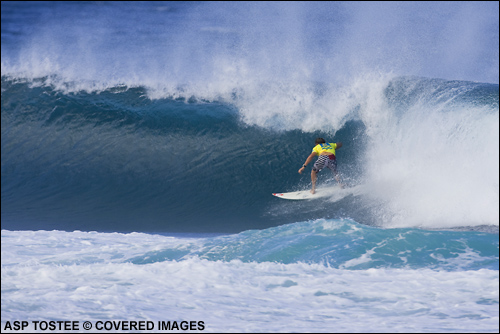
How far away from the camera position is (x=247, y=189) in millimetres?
8445

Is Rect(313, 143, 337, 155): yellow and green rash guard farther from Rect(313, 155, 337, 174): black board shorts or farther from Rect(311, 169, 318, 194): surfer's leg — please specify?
Rect(311, 169, 318, 194): surfer's leg

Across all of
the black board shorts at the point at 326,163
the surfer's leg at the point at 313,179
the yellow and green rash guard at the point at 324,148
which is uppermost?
the yellow and green rash guard at the point at 324,148

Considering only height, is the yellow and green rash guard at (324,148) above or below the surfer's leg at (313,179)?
above

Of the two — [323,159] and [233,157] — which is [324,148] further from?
[233,157]

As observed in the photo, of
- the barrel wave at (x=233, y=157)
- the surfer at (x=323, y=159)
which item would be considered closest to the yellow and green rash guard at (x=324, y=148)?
the surfer at (x=323, y=159)

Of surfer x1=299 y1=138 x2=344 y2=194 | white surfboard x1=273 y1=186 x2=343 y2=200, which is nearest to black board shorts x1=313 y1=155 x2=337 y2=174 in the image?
surfer x1=299 y1=138 x2=344 y2=194

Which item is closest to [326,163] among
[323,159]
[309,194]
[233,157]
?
[323,159]

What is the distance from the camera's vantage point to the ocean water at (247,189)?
450 centimetres

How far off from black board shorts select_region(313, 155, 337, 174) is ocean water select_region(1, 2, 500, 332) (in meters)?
0.41

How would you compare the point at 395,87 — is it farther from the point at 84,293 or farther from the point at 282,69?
the point at 84,293

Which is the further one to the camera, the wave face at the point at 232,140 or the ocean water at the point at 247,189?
the wave face at the point at 232,140

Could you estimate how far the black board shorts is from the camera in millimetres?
7688

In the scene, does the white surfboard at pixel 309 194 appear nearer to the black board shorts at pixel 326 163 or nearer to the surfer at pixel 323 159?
the surfer at pixel 323 159

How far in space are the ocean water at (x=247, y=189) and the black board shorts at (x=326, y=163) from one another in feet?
1.34
